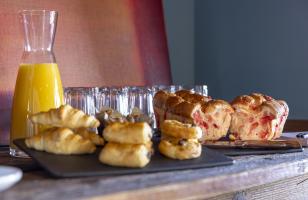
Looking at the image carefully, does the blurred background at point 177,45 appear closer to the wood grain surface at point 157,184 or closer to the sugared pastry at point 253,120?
the sugared pastry at point 253,120

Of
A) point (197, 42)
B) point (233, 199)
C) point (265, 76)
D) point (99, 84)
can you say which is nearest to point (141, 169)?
Result: point (233, 199)

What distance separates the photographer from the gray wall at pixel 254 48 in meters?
2.30

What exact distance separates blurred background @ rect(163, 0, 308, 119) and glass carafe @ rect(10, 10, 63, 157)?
1.45m

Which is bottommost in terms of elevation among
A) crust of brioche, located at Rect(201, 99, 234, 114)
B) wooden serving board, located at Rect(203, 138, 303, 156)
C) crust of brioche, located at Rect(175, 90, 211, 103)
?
wooden serving board, located at Rect(203, 138, 303, 156)

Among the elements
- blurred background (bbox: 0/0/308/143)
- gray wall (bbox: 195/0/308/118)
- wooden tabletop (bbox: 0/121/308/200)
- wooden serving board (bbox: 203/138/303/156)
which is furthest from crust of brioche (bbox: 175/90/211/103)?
gray wall (bbox: 195/0/308/118)

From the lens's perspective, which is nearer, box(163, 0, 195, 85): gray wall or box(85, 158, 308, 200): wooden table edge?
box(85, 158, 308, 200): wooden table edge

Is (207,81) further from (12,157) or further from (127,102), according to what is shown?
(12,157)

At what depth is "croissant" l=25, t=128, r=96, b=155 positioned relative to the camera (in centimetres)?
78

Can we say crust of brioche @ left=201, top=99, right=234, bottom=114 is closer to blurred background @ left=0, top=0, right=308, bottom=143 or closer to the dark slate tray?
the dark slate tray

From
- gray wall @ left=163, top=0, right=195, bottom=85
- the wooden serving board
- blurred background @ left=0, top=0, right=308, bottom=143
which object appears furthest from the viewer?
gray wall @ left=163, top=0, right=195, bottom=85

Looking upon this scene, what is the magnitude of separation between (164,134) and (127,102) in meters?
0.48

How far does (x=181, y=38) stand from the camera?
8.39 ft

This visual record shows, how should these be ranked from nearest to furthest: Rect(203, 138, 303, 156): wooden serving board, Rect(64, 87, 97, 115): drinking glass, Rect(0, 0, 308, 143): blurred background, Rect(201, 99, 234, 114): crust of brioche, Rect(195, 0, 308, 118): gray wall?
Rect(203, 138, 303, 156): wooden serving board < Rect(201, 99, 234, 114): crust of brioche < Rect(64, 87, 97, 115): drinking glass < Rect(0, 0, 308, 143): blurred background < Rect(195, 0, 308, 118): gray wall

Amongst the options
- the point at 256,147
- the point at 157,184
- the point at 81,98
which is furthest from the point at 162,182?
the point at 81,98
